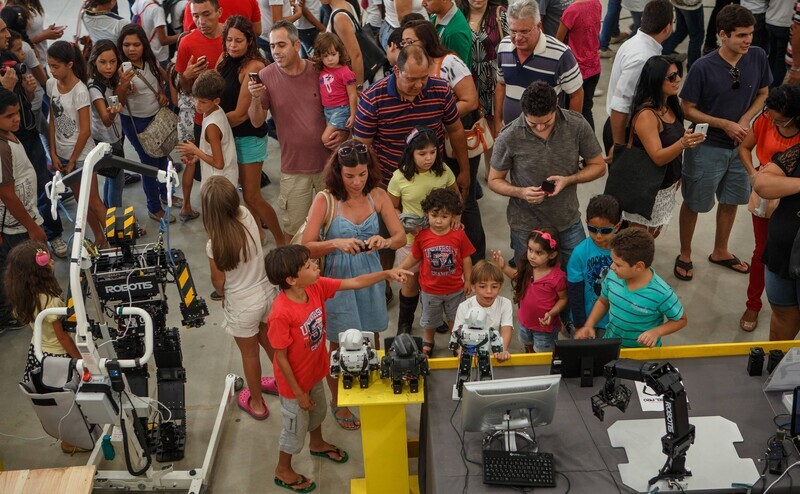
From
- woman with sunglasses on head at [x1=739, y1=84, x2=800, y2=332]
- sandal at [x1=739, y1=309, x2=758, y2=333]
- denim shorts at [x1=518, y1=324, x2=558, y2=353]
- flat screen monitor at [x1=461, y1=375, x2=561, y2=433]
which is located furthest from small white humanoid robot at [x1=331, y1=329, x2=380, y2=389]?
sandal at [x1=739, y1=309, x2=758, y2=333]

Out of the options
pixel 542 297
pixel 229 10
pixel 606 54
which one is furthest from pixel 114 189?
pixel 606 54

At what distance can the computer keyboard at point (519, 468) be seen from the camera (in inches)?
125

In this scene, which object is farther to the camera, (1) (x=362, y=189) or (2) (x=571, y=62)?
(2) (x=571, y=62)

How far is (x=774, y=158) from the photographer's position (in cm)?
424

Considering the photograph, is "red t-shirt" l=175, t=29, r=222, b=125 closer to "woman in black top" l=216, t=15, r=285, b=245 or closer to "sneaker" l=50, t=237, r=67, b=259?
"woman in black top" l=216, t=15, r=285, b=245

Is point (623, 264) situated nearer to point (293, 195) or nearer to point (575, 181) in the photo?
point (575, 181)

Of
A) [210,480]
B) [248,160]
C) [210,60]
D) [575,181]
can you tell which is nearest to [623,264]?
[575,181]

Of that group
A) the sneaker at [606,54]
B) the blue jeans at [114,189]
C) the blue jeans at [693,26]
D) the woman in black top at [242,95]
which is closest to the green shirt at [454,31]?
the woman in black top at [242,95]

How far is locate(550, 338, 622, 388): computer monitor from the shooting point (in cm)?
357

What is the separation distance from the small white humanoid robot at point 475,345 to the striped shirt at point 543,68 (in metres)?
2.00

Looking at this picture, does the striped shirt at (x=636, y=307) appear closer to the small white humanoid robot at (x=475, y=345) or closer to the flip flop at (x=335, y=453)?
the small white humanoid robot at (x=475, y=345)

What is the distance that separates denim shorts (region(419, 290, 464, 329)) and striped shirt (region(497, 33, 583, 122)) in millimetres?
1354

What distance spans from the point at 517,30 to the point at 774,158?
1664 millimetres

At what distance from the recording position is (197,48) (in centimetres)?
575
